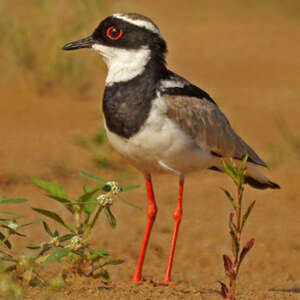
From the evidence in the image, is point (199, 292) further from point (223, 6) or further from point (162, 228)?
point (223, 6)

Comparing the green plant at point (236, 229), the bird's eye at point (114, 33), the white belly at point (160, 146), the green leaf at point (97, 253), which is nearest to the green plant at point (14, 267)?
the green leaf at point (97, 253)

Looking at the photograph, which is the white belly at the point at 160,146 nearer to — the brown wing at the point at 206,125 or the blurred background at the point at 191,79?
the brown wing at the point at 206,125

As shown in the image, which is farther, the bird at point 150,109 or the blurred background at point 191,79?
the blurred background at point 191,79

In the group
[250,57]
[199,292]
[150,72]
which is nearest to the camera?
[199,292]

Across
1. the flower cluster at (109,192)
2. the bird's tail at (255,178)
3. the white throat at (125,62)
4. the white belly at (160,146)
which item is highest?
the white throat at (125,62)

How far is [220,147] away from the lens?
4457mm

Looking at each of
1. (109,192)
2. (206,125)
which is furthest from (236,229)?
(206,125)

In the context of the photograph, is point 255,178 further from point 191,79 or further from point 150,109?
point 191,79

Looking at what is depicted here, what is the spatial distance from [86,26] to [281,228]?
467cm

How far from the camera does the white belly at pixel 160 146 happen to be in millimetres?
3945

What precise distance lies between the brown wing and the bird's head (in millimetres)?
306

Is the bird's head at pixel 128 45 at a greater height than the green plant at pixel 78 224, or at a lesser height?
greater

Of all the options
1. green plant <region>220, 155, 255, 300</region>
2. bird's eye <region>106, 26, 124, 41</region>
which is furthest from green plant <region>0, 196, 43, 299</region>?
bird's eye <region>106, 26, 124, 41</region>

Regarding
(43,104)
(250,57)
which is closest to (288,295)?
(43,104)
